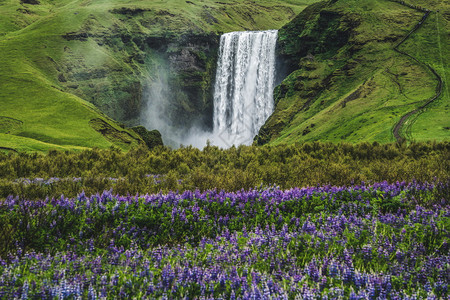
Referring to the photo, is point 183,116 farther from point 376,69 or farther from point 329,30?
point 376,69

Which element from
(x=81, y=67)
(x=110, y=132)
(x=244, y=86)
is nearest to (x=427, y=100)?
(x=110, y=132)

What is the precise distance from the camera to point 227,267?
3.70 meters

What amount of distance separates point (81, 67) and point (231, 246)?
184ft

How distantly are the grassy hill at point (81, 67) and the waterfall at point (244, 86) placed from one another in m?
13.6

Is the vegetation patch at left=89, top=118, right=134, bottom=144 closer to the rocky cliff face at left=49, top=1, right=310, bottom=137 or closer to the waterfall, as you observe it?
the rocky cliff face at left=49, top=1, right=310, bottom=137

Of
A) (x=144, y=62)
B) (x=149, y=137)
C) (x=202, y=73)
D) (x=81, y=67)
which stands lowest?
(x=149, y=137)

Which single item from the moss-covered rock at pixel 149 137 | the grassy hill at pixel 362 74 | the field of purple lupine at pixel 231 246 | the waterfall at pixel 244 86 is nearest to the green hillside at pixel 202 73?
the grassy hill at pixel 362 74

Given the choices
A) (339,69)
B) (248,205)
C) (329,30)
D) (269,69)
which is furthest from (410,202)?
(269,69)

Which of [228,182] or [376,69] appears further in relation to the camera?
[376,69]

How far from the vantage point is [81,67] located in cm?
5322

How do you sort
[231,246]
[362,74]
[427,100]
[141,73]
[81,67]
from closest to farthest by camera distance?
[231,246] < [427,100] < [362,74] < [81,67] < [141,73]

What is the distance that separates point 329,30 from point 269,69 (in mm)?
12522

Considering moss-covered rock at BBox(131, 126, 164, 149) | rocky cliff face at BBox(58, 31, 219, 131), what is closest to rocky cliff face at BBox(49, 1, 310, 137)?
rocky cliff face at BBox(58, 31, 219, 131)

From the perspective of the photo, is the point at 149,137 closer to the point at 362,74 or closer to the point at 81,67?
the point at 81,67
